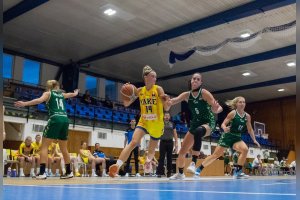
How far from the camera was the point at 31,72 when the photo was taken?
20641 mm

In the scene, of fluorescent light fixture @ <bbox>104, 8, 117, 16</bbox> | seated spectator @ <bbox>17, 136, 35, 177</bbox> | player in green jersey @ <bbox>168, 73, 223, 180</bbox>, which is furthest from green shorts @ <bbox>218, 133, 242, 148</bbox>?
fluorescent light fixture @ <bbox>104, 8, 117, 16</bbox>

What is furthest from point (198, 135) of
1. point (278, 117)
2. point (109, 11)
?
point (278, 117)

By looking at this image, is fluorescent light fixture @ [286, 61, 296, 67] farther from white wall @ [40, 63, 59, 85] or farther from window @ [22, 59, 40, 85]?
window @ [22, 59, 40, 85]

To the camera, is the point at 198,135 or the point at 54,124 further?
the point at 54,124

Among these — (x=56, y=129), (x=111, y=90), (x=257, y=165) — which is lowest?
(x=257, y=165)

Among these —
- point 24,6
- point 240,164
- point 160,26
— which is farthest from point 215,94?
point 240,164

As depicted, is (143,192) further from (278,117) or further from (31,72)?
(278,117)

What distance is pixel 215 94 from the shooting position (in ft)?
94.4

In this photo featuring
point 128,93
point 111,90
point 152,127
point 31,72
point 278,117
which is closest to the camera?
point 152,127

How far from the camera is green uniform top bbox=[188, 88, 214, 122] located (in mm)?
6430

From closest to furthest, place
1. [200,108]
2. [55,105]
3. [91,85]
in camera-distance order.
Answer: [200,108]
[55,105]
[91,85]

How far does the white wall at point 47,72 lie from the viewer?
20.9 meters

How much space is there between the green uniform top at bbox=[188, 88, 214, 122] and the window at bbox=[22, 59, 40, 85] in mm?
15653

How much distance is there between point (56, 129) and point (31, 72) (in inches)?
586
